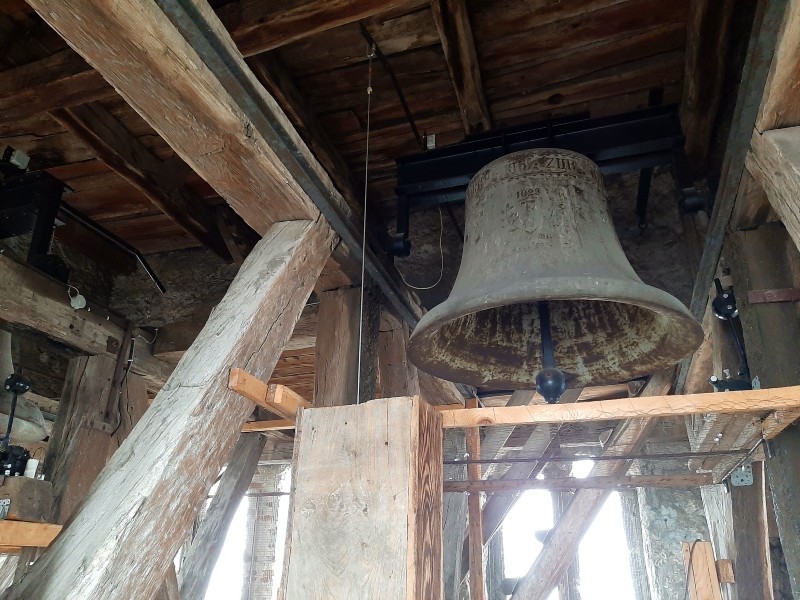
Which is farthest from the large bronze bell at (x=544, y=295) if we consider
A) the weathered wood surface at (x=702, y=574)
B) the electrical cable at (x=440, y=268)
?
the weathered wood surface at (x=702, y=574)

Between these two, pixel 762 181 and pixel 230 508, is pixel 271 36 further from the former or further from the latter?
pixel 230 508

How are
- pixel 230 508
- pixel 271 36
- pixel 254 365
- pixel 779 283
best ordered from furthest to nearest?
pixel 230 508 < pixel 779 283 < pixel 271 36 < pixel 254 365

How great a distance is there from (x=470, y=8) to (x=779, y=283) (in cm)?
115

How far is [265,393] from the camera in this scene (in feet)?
4.10

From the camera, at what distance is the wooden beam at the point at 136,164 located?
199 cm

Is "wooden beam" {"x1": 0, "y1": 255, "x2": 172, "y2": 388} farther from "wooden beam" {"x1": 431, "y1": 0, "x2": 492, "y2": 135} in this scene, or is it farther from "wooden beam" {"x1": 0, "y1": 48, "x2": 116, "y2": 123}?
"wooden beam" {"x1": 431, "y1": 0, "x2": 492, "y2": 135}

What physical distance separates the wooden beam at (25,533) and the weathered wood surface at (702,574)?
7.80 ft

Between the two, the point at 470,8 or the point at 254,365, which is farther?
the point at 470,8

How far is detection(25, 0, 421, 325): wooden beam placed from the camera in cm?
118

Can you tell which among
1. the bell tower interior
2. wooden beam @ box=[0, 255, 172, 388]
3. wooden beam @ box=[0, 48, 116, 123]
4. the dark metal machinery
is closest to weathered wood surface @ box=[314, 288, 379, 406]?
the bell tower interior

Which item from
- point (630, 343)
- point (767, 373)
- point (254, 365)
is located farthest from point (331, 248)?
point (767, 373)

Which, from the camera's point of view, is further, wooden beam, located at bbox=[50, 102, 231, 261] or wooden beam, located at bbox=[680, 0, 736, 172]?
wooden beam, located at bbox=[50, 102, 231, 261]

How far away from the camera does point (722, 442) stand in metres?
1.78

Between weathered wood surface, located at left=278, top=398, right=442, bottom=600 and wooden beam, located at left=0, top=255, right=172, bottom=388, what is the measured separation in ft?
5.26
